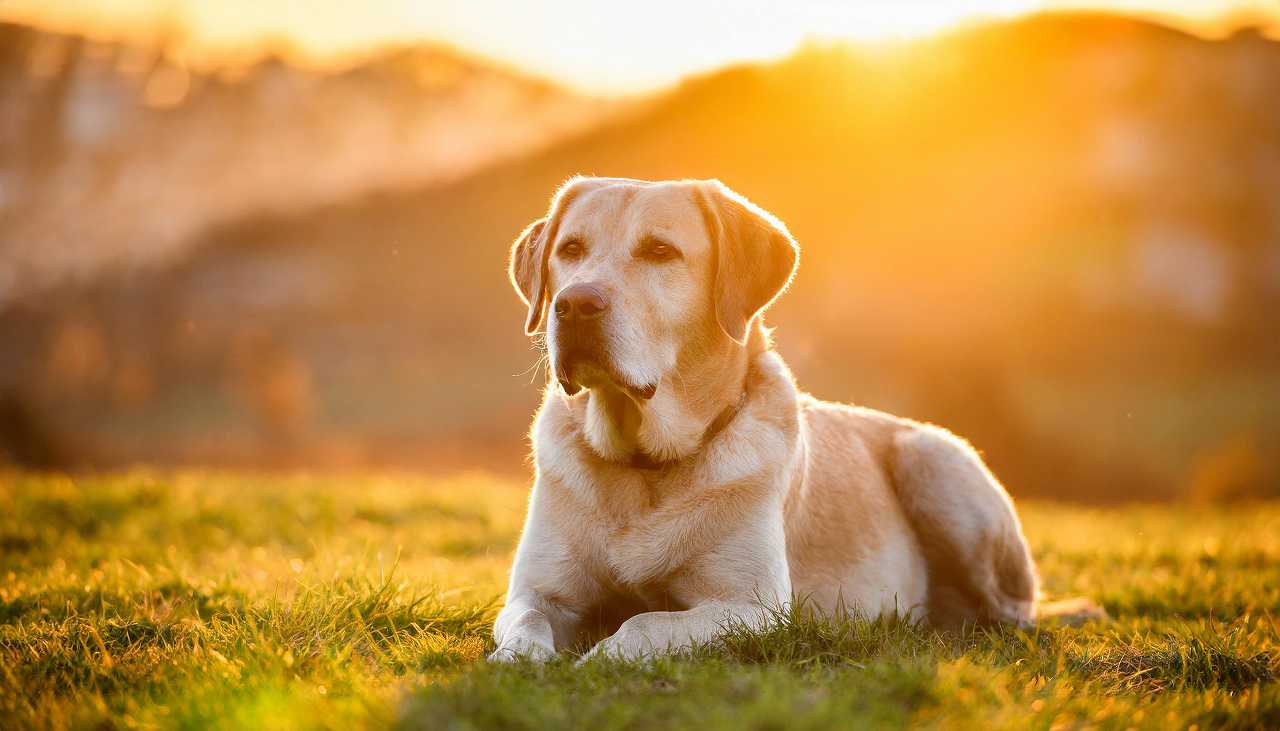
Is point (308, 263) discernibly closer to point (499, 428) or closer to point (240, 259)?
point (240, 259)

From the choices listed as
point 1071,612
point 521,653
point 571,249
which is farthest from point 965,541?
point 521,653

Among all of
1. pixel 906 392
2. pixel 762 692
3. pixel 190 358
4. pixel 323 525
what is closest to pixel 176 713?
pixel 762 692

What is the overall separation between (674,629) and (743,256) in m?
1.72

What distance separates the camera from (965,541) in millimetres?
5551

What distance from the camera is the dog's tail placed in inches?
214

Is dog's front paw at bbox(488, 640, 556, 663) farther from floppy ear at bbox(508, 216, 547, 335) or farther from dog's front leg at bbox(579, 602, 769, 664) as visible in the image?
floppy ear at bbox(508, 216, 547, 335)

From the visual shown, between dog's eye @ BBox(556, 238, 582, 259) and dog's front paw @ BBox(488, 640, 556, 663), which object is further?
dog's eye @ BBox(556, 238, 582, 259)

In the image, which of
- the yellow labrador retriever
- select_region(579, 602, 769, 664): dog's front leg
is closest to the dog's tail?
the yellow labrador retriever

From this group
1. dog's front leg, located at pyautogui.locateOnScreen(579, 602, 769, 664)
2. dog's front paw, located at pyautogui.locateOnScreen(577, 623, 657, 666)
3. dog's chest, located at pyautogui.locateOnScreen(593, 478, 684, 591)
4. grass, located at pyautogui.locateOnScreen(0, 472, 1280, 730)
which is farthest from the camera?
dog's chest, located at pyautogui.locateOnScreen(593, 478, 684, 591)

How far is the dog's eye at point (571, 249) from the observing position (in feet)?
15.3

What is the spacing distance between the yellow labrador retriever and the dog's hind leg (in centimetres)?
43

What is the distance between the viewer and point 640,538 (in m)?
4.26

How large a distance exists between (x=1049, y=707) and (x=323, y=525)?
21.6ft

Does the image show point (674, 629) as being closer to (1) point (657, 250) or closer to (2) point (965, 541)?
(1) point (657, 250)
